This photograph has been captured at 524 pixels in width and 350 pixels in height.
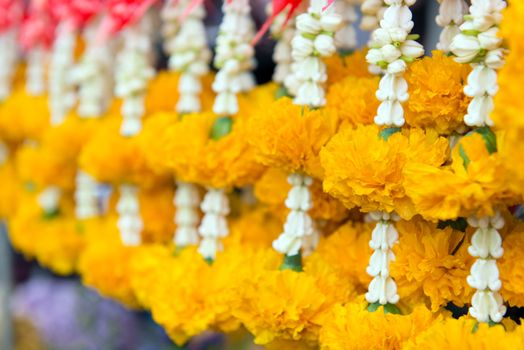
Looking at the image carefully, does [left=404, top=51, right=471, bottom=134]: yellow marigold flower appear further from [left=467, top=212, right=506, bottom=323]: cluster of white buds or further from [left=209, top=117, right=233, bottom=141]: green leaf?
[left=209, top=117, right=233, bottom=141]: green leaf

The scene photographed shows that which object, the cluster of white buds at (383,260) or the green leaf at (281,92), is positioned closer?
the cluster of white buds at (383,260)

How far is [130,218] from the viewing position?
934mm

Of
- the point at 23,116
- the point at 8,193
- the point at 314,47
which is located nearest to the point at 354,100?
the point at 314,47

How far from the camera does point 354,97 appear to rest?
672mm

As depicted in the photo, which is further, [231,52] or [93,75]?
[93,75]

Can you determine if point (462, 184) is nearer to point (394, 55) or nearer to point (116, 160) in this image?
point (394, 55)

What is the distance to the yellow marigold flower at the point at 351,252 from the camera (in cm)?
69

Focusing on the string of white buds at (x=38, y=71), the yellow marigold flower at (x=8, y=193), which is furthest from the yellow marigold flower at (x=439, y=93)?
the yellow marigold flower at (x=8, y=193)

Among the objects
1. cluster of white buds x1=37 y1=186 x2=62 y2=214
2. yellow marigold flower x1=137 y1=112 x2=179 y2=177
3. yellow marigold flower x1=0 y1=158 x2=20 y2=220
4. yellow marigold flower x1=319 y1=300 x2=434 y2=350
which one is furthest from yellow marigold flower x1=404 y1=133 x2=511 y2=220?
yellow marigold flower x1=0 y1=158 x2=20 y2=220

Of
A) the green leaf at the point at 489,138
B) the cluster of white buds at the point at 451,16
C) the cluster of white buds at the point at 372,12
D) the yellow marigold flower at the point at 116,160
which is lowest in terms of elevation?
the yellow marigold flower at the point at 116,160

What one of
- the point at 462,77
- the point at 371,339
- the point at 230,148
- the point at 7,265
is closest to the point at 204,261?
the point at 230,148

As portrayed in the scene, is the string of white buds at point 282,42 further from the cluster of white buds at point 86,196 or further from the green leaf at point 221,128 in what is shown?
the cluster of white buds at point 86,196

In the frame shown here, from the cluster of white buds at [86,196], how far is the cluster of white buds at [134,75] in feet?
0.47

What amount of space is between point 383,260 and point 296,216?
109 millimetres
